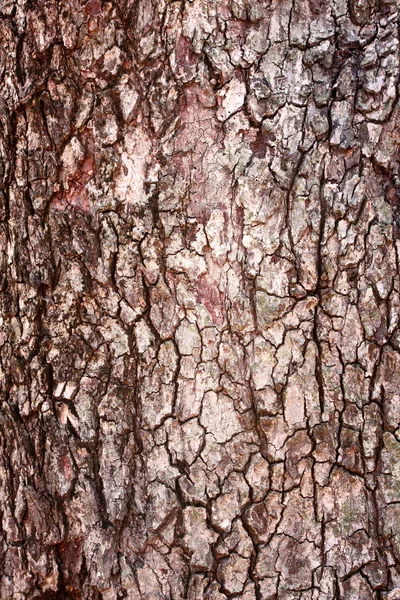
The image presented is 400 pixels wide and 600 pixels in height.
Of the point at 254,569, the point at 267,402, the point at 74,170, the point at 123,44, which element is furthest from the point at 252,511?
the point at 123,44

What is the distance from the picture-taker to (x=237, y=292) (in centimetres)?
167

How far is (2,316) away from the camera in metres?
1.87

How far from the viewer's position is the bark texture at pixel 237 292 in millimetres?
1655

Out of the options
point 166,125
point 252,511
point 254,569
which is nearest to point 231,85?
point 166,125

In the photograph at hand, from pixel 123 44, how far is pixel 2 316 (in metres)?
0.79

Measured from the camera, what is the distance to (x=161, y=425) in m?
1.71

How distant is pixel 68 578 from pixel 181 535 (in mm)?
333

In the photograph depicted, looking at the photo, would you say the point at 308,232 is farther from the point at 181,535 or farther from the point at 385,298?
the point at 181,535

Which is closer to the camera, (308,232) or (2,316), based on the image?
(308,232)

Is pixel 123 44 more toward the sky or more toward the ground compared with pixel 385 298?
more toward the sky

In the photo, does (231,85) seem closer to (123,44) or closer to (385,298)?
(123,44)

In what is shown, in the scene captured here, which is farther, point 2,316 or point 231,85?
point 2,316

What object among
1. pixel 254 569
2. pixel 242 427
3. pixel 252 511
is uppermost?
pixel 242 427

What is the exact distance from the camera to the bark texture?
1655 millimetres
